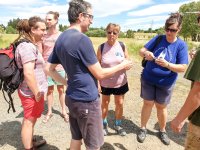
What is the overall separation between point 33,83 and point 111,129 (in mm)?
2390

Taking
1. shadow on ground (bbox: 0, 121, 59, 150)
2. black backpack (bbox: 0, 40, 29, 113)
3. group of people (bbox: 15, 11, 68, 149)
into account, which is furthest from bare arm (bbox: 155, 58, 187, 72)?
shadow on ground (bbox: 0, 121, 59, 150)

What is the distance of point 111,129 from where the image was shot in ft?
17.3

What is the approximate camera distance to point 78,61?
2.71 meters

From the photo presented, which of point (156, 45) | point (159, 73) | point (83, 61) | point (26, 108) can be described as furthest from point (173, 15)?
point (26, 108)

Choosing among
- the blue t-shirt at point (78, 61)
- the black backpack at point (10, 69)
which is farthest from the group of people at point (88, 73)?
the black backpack at point (10, 69)

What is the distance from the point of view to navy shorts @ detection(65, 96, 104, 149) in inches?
114

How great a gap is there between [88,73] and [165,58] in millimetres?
1869

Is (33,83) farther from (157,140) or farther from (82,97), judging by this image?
(157,140)

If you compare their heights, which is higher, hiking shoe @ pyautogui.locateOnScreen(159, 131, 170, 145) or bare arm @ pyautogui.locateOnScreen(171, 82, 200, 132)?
bare arm @ pyautogui.locateOnScreen(171, 82, 200, 132)

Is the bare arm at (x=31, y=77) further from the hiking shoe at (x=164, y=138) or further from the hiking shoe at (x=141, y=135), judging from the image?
the hiking shoe at (x=164, y=138)

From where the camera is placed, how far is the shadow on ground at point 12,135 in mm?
4531

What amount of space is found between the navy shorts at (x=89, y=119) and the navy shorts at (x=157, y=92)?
1780 mm

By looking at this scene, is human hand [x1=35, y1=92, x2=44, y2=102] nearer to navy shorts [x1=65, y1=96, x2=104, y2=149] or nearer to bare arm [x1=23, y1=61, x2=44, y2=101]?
bare arm [x1=23, y1=61, x2=44, y2=101]

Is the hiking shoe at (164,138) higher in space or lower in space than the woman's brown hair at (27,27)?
lower
